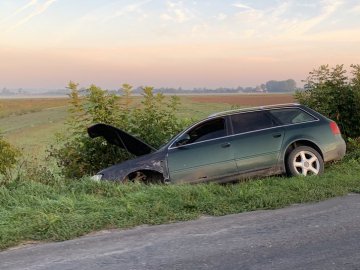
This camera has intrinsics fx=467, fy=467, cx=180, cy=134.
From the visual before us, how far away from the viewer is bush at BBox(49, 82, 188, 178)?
36.1 feet

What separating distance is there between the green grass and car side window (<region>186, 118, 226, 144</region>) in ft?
4.49

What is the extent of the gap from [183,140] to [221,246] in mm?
4370

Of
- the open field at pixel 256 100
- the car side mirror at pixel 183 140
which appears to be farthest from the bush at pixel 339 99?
the car side mirror at pixel 183 140

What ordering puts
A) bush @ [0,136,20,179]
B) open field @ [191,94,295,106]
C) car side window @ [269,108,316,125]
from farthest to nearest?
open field @ [191,94,295,106], bush @ [0,136,20,179], car side window @ [269,108,316,125]

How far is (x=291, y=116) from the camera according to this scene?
9594 millimetres

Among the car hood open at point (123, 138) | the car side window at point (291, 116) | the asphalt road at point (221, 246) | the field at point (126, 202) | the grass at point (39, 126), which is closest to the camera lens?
Answer: the asphalt road at point (221, 246)

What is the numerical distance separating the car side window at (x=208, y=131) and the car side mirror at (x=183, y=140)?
0.06m

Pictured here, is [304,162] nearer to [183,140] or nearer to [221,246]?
[183,140]

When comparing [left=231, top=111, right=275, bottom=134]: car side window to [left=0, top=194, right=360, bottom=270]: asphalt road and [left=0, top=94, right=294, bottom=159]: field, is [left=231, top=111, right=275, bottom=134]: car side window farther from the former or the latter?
[left=0, top=194, right=360, bottom=270]: asphalt road

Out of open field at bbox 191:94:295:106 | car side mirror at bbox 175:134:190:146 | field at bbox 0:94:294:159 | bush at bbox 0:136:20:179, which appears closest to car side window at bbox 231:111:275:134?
car side mirror at bbox 175:134:190:146

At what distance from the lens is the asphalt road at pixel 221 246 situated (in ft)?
14.8

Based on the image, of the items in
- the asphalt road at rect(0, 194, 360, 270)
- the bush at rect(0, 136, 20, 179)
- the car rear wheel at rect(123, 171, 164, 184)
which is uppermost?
the bush at rect(0, 136, 20, 179)

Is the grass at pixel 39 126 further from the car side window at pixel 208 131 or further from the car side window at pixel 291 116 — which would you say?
the car side window at pixel 291 116

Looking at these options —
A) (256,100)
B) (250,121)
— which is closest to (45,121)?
(256,100)
